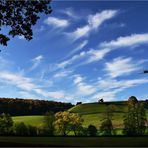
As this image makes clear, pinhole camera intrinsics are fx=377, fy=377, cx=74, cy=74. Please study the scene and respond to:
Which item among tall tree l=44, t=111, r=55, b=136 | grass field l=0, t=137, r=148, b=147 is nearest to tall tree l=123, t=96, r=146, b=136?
tall tree l=44, t=111, r=55, b=136

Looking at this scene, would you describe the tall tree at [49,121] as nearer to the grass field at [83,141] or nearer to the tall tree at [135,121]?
the tall tree at [135,121]

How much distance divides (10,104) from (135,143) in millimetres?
173599

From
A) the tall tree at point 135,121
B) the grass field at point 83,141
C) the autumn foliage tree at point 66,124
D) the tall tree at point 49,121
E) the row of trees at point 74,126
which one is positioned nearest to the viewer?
the grass field at point 83,141

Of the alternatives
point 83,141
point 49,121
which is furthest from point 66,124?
point 83,141

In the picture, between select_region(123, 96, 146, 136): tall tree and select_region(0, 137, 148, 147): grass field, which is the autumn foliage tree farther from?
select_region(0, 137, 148, 147): grass field

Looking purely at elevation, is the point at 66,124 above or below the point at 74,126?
above

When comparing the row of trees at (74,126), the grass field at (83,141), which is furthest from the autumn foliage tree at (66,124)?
the grass field at (83,141)

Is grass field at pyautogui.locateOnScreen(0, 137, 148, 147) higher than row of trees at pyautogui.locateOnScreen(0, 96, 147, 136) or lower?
lower

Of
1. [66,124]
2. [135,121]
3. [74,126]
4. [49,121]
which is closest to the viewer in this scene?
[135,121]

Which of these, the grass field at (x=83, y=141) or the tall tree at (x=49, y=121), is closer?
the grass field at (x=83, y=141)

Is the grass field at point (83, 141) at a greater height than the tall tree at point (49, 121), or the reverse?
the tall tree at point (49, 121)

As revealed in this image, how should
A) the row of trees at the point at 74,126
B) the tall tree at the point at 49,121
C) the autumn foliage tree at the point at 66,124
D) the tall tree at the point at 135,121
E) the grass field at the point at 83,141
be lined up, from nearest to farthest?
the grass field at the point at 83,141
the row of trees at the point at 74,126
the tall tree at the point at 135,121
the autumn foliage tree at the point at 66,124
the tall tree at the point at 49,121

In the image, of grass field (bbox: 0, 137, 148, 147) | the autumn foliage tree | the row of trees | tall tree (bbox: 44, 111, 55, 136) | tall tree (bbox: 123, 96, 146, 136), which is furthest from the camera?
tall tree (bbox: 44, 111, 55, 136)

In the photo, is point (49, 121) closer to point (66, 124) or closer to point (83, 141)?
point (66, 124)
